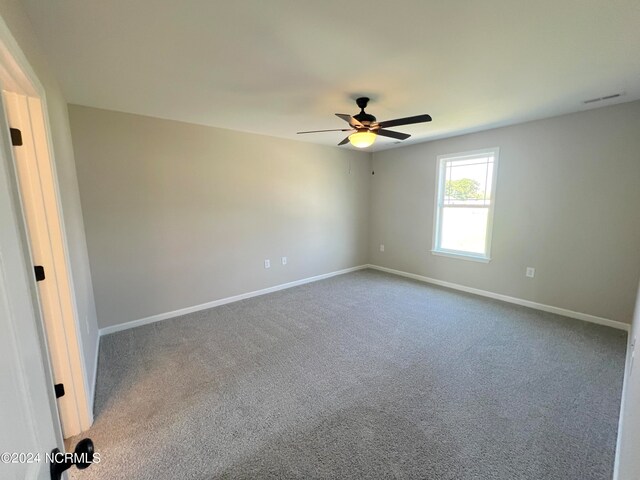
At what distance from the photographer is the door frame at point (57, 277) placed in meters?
1.53

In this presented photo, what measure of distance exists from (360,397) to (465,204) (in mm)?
3414

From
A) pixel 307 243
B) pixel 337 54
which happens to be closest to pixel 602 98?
pixel 337 54

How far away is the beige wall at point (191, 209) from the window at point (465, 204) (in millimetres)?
1802

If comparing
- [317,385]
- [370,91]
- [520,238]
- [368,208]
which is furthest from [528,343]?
[368,208]

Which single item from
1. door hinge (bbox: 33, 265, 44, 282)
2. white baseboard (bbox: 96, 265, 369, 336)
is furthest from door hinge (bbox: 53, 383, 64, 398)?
white baseboard (bbox: 96, 265, 369, 336)

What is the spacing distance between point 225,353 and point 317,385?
1.01 m

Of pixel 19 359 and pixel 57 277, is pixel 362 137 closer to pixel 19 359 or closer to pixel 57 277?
pixel 57 277

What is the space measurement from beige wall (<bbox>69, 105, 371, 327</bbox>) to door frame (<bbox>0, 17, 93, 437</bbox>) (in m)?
1.46

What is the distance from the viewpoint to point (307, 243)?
4.81 metres

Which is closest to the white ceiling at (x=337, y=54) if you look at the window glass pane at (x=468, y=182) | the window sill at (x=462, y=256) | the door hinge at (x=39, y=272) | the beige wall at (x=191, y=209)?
the beige wall at (x=191, y=209)

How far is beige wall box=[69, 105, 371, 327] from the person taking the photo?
2.97 metres

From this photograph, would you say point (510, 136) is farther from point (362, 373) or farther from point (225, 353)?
point (225, 353)

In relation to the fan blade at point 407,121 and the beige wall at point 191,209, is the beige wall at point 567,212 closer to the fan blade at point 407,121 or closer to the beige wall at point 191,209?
the fan blade at point 407,121

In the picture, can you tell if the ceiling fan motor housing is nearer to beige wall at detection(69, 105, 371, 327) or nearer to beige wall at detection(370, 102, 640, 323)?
beige wall at detection(69, 105, 371, 327)
